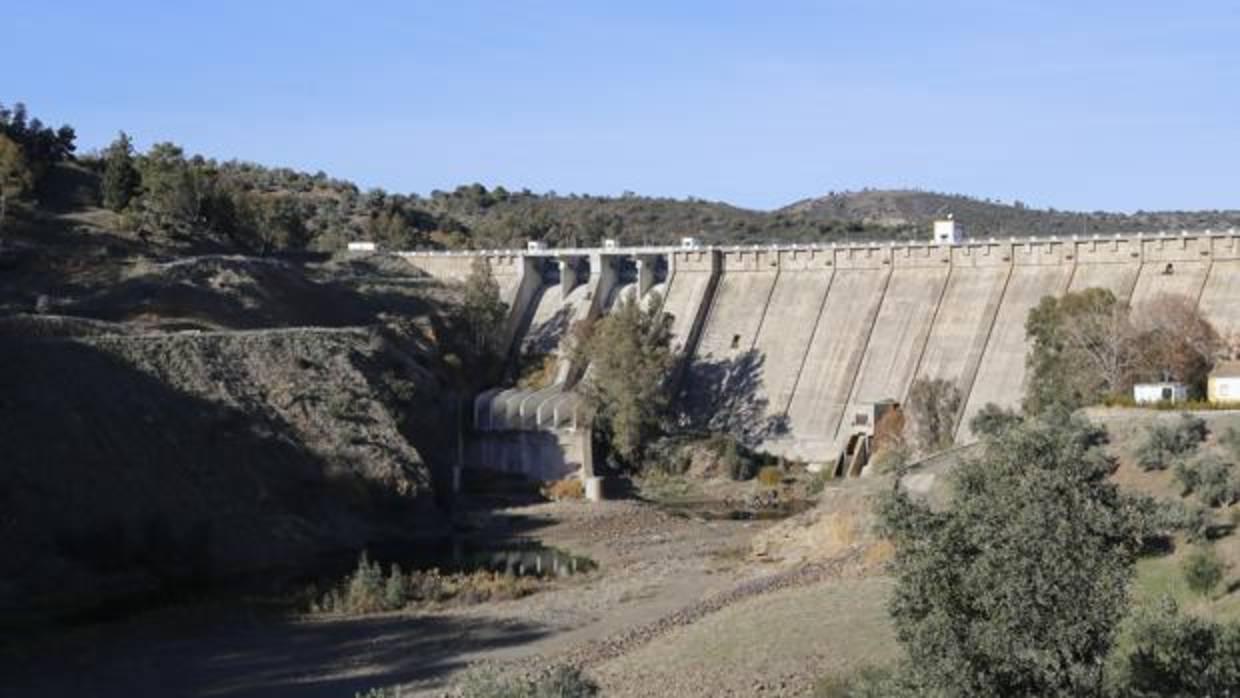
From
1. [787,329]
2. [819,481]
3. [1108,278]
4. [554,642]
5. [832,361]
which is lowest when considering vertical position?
[554,642]

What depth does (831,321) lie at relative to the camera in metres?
69.9

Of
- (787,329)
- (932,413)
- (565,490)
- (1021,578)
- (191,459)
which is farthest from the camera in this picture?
(787,329)

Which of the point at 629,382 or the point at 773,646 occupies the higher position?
the point at 629,382

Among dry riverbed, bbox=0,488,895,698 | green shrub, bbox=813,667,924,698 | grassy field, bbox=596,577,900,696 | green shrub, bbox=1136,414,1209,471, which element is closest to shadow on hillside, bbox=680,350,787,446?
dry riverbed, bbox=0,488,895,698

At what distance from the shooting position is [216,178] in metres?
97.2

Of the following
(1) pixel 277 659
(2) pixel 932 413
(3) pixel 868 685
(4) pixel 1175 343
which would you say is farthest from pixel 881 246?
(3) pixel 868 685

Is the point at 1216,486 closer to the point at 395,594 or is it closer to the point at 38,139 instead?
the point at 395,594

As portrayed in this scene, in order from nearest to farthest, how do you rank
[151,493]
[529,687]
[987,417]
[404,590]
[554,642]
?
[529,687] → [554,642] → [404,590] → [151,493] → [987,417]

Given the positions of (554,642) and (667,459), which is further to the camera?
(667,459)

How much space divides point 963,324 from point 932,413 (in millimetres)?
6729

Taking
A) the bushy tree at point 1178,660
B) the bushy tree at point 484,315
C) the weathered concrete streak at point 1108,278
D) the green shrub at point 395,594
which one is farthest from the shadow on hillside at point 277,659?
the bushy tree at point 484,315

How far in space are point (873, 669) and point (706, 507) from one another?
36632mm

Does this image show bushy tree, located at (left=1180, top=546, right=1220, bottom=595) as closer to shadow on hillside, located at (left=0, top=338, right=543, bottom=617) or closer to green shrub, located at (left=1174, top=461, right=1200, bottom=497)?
green shrub, located at (left=1174, top=461, right=1200, bottom=497)

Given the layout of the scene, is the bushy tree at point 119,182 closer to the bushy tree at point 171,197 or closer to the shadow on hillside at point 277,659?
the bushy tree at point 171,197
